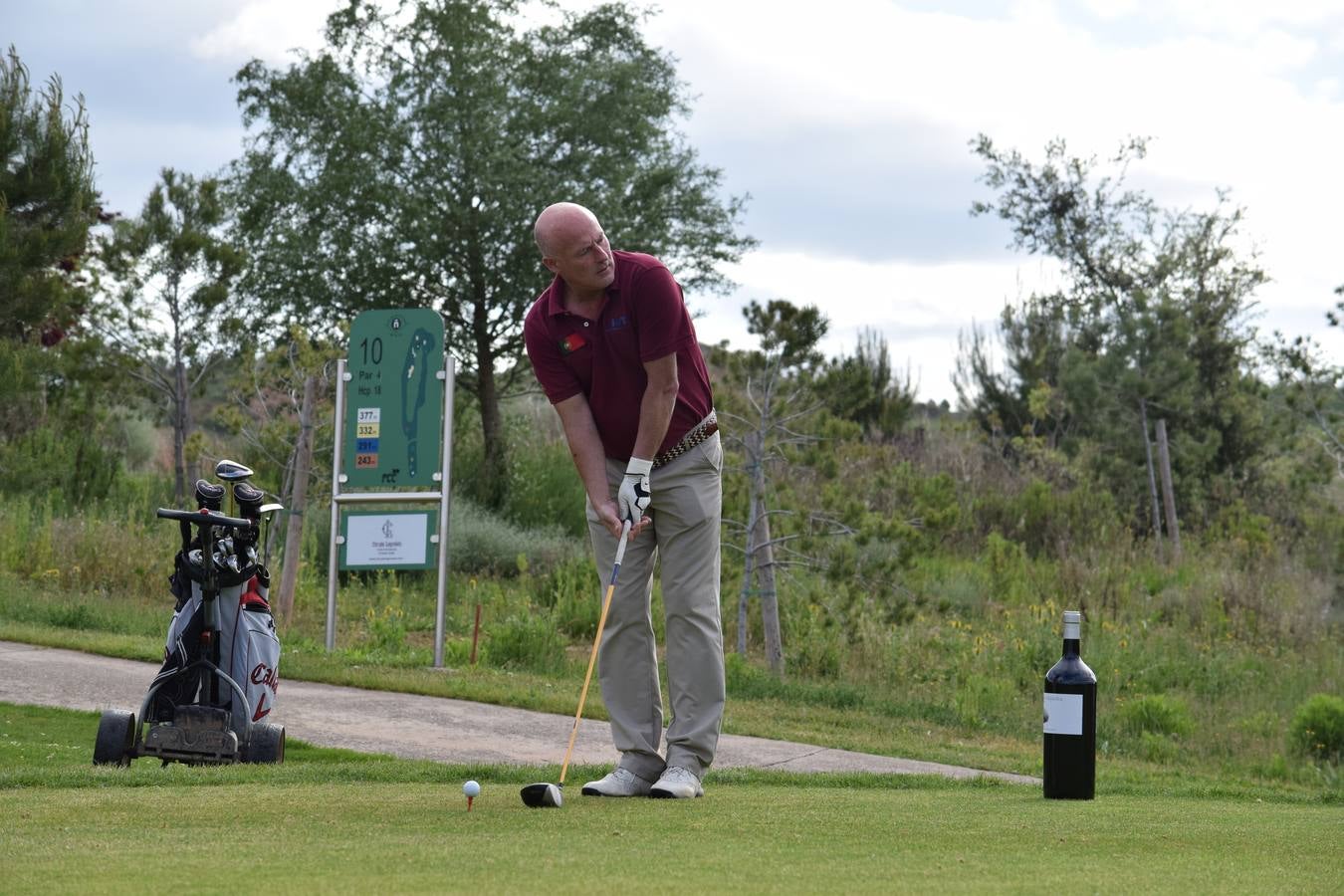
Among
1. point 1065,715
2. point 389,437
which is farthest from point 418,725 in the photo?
point 1065,715

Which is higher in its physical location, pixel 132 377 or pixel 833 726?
pixel 132 377

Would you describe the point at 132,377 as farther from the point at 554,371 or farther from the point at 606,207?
the point at 554,371

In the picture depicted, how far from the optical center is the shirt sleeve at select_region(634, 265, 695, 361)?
5.27 meters

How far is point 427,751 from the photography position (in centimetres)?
802

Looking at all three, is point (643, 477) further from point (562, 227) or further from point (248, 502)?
point (248, 502)

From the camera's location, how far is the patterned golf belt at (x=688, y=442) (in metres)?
5.50

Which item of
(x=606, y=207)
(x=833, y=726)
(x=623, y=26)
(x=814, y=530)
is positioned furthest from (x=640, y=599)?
(x=623, y=26)

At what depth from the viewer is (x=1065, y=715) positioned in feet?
18.0

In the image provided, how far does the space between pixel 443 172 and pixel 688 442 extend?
1982 cm

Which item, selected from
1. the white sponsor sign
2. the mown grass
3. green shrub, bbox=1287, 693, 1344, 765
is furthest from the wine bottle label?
the white sponsor sign

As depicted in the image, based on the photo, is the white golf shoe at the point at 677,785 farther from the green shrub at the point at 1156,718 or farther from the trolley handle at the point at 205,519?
the green shrub at the point at 1156,718

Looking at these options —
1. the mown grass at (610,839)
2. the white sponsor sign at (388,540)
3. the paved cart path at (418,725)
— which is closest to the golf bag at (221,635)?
the mown grass at (610,839)

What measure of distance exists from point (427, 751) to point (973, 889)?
5.08 meters

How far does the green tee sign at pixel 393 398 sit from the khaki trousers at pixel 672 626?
21.7ft
